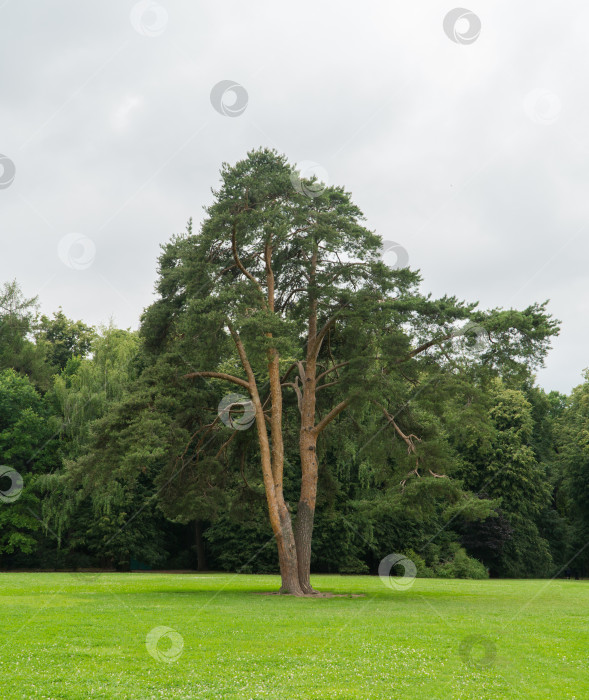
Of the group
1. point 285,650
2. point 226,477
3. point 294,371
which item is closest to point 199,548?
point 226,477

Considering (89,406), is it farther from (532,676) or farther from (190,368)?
(532,676)

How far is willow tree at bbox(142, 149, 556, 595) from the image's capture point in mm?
22422

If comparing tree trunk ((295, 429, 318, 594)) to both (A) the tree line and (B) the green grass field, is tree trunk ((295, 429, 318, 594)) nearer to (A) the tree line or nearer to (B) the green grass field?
(A) the tree line

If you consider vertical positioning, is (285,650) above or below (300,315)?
below

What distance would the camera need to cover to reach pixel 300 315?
26578mm

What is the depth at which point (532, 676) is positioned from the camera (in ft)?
36.0

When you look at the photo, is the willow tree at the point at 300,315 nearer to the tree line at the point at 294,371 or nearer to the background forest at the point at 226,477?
the tree line at the point at 294,371

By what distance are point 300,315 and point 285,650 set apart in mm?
15551

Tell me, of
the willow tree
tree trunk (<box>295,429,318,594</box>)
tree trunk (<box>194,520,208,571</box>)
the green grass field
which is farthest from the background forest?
the green grass field

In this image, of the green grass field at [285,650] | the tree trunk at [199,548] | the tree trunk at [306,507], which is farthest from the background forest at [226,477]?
the green grass field at [285,650]

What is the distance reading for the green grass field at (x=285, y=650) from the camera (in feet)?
32.2

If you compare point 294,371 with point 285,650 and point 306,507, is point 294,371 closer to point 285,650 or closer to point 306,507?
point 306,507

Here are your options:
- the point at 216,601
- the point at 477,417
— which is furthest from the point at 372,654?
the point at 477,417

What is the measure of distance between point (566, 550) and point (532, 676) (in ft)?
166
